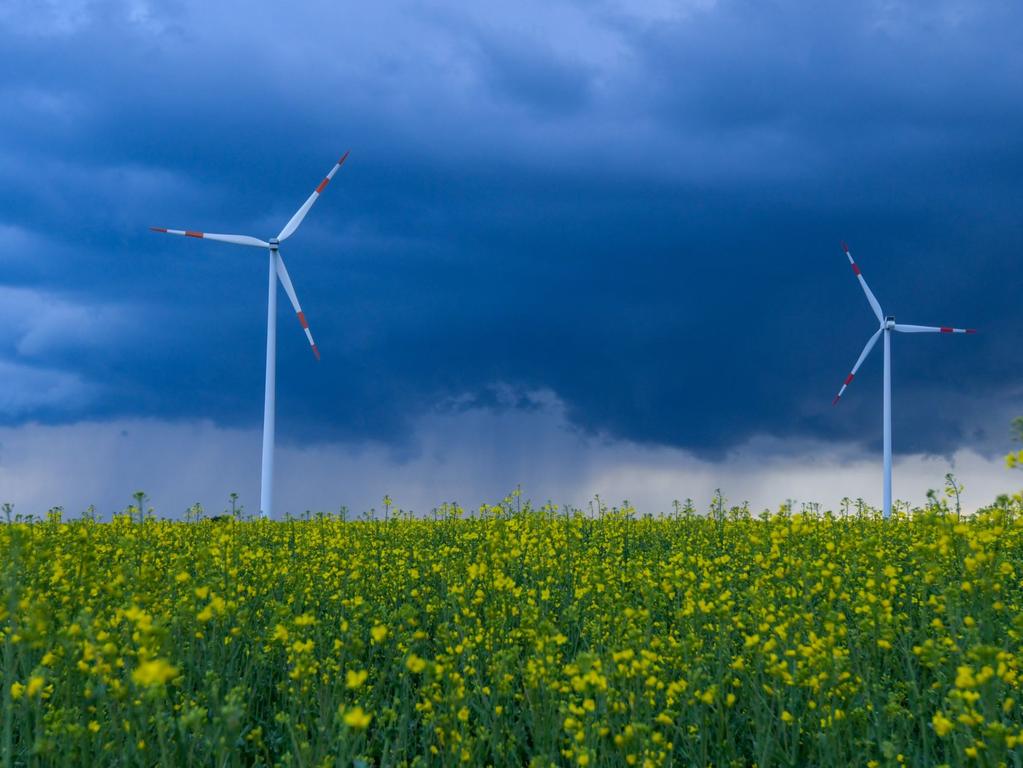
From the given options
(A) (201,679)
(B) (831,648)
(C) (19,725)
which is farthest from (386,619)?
(B) (831,648)

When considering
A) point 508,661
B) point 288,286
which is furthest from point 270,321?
point 508,661

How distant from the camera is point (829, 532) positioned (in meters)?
14.5

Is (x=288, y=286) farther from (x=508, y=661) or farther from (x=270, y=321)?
(x=508, y=661)

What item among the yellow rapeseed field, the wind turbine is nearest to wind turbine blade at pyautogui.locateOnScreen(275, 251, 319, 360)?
the wind turbine

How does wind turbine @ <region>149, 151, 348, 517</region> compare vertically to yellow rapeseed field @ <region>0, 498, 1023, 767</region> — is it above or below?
above

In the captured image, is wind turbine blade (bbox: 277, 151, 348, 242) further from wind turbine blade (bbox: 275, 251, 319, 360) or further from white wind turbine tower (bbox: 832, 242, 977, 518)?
white wind turbine tower (bbox: 832, 242, 977, 518)

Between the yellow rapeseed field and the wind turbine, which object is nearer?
the yellow rapeseed field

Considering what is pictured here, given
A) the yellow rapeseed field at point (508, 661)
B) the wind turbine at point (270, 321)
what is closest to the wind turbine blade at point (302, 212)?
the wind turbine at point (270, 321)

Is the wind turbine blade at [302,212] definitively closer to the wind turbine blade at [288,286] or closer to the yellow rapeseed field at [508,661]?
the wind turbine blade at [288,286]

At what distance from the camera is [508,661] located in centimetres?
611

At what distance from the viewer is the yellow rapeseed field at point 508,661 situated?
5.32 metres

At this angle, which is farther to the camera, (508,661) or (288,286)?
(288,286)

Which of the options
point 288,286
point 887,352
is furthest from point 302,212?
point 887,352

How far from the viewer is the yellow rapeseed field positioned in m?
5.32
